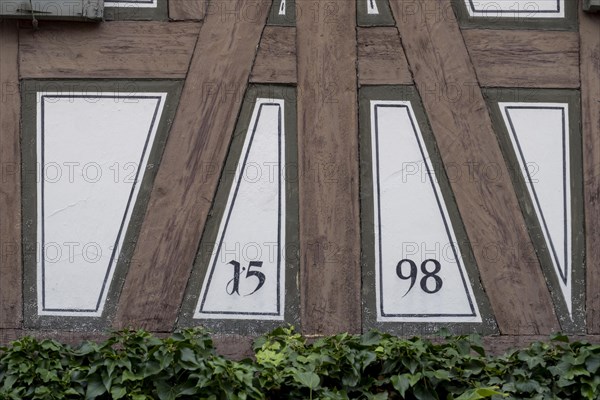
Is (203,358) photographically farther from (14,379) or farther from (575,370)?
(575,370)

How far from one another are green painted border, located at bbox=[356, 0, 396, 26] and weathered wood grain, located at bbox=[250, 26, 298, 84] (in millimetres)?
378

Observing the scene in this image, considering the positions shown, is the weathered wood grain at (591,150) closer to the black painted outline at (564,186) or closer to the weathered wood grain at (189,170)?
the black painted outline at (564,186)

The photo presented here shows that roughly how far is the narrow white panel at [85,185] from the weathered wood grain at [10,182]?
118mm

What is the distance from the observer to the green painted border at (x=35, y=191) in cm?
802

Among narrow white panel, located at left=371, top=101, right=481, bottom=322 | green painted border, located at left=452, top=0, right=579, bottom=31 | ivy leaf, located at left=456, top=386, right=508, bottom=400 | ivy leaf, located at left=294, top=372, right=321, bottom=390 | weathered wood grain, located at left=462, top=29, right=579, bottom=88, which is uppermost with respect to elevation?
green painted border, located at left=452, top=0, right=579, bottom=31

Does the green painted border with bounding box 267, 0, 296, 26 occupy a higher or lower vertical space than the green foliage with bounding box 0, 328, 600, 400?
higher

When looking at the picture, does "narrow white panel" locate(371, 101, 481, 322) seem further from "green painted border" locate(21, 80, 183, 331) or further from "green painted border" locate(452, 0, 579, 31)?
"green painted border" locate(21, 80, 183, 331)

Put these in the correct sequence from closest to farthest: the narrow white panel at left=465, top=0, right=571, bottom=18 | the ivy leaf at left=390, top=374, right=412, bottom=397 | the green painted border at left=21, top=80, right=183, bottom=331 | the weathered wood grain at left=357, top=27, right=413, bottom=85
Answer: the ivy leaf at left=390, top=374, right=412, bottom=397 < the green painted border at left=21, top=80, right=183, bottom=331 < the weathered wood grain at left=357, top=27, right=413, bottom=85 < the narrow white panel at left=465, top=0, right=571, bottom=18

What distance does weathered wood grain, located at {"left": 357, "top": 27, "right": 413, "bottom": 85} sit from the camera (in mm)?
8266

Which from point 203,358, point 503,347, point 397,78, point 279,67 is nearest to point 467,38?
point 397,78

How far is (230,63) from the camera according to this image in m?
8.24

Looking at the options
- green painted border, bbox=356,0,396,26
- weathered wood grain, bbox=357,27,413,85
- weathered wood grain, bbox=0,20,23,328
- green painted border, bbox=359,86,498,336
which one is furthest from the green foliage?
green painted border, bbox=356,0,396,26

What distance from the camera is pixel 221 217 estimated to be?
8.11 metres

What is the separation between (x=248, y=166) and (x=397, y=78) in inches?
37.4
